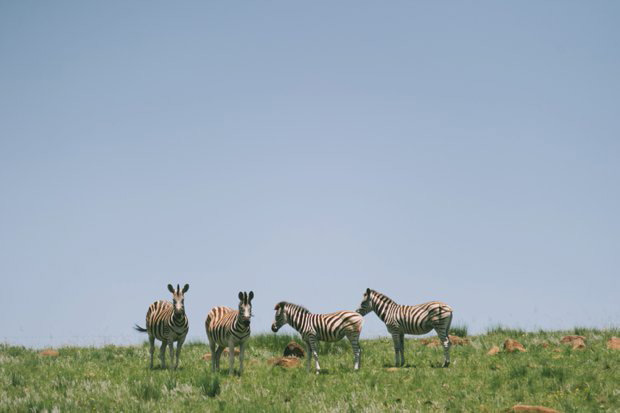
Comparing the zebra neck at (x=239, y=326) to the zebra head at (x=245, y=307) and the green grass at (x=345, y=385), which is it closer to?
the zebra head at (x=245, y=307)

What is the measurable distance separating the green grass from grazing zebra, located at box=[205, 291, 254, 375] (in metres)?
0.64

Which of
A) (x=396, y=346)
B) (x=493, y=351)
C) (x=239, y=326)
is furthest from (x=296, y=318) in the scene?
(x=493, y=351)

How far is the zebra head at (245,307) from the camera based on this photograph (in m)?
18.5

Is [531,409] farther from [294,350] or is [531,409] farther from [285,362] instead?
[294,350]

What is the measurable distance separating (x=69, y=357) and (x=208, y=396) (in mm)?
10093

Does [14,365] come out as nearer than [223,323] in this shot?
No

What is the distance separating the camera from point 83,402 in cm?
1514

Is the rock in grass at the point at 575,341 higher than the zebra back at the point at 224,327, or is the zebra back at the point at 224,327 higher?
the zebra back at the point at 224,327

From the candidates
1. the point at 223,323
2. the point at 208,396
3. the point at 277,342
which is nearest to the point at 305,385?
the point at 208,396

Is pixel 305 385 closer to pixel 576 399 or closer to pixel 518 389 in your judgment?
pixel 518 389

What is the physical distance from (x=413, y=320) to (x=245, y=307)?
5455 mm

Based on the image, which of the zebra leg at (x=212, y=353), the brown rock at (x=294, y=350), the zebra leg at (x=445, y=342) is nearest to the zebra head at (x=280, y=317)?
the zebra leg at (x=212, y=353)

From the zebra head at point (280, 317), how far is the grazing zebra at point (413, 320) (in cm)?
325

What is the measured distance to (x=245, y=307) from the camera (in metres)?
18.5
